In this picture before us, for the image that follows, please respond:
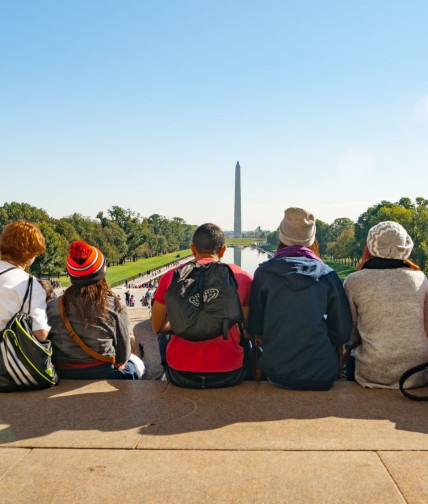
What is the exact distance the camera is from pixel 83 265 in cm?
371

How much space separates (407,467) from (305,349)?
46.7 inches

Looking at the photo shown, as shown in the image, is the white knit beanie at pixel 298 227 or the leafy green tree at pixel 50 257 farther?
the leafy green tree at pixel 50 257

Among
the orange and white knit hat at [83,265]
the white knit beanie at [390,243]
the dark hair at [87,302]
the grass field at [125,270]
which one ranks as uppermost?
the white knit beanie at [390,243]

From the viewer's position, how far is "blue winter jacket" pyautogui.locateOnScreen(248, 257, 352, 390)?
3.52 m

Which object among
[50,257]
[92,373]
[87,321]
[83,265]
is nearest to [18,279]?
[83,265]

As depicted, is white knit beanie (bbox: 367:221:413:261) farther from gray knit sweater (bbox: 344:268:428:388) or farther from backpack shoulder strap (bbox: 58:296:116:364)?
backpack shoulder strap (bbox: 58:296:116:364)

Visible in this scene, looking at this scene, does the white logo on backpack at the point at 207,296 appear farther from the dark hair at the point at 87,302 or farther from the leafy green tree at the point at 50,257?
the leafy green tree at the point at 50,257

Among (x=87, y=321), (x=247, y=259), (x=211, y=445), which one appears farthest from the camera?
(x=247, y=259)

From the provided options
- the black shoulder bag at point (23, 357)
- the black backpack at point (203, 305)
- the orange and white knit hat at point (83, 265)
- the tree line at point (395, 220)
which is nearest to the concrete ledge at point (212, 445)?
the black shoulder bag at point (23, 357)

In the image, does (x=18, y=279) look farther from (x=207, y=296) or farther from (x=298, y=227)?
(x=298, y=227)

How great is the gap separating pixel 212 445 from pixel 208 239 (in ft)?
5.35

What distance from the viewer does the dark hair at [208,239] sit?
378 centimetres

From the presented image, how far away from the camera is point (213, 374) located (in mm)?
3633

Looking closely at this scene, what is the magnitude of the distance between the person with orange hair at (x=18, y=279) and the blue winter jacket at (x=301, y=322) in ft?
5.74
